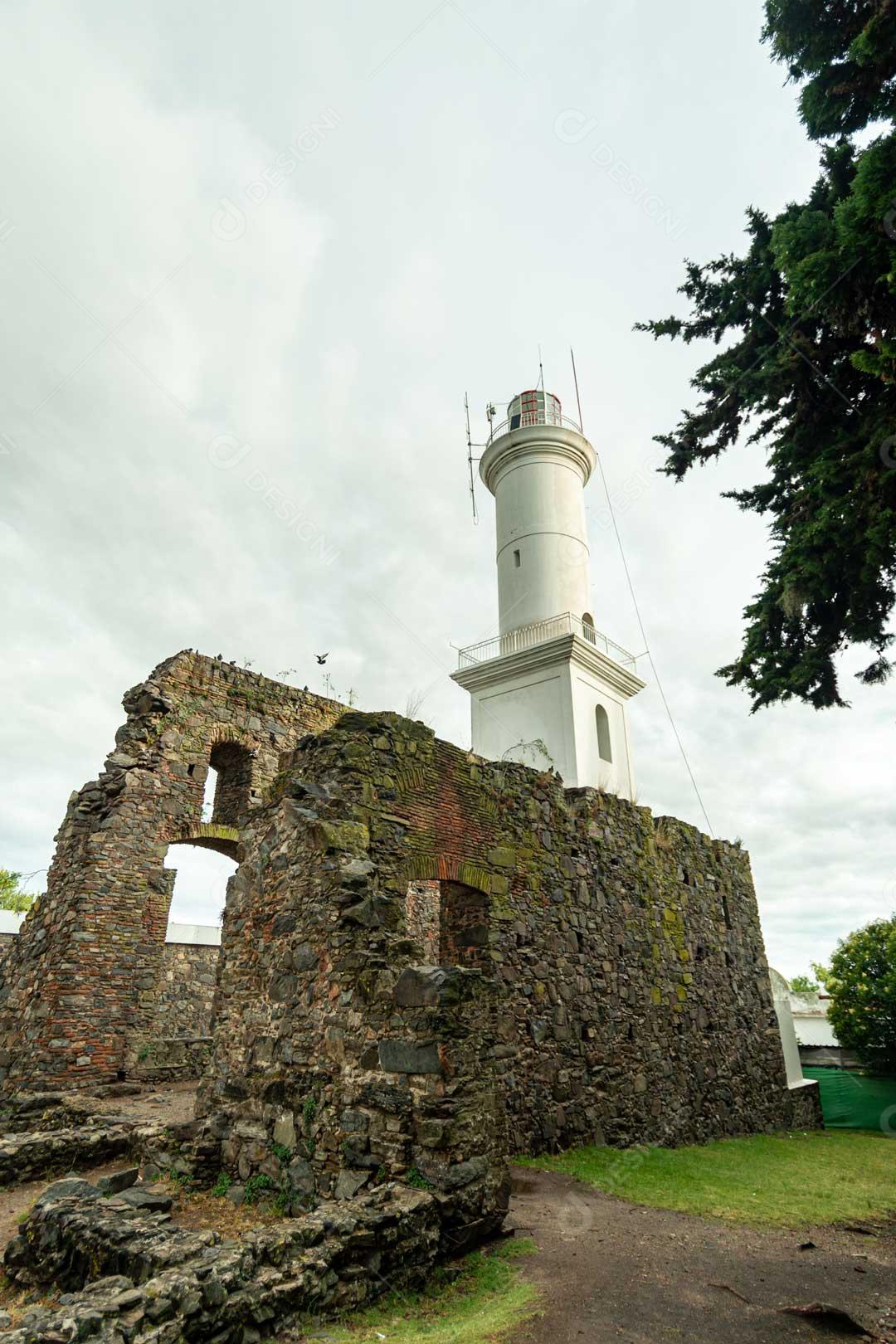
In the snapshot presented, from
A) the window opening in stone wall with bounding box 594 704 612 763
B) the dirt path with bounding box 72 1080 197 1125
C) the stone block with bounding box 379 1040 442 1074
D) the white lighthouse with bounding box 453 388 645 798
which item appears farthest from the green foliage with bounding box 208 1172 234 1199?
the window opening in stone wall with bounding box 594 704 612 763

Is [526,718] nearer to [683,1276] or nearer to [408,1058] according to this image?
[408,1058]

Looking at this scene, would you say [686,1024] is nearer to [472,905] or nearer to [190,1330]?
[472,905]

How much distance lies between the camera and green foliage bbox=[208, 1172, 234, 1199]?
243 inches

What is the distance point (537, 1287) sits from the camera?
4.26 m

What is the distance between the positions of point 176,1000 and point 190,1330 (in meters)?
14.0

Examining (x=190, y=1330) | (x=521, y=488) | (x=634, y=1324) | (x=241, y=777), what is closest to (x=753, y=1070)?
(x=241, y=777)

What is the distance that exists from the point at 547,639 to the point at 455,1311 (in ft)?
56.2

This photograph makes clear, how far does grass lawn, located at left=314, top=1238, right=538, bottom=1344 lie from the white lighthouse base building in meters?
14.3

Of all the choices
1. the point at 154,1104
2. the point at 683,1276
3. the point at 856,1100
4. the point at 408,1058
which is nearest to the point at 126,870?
the point at 154,1104

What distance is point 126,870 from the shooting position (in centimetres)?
1133

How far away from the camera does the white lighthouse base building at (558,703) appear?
64.0 ft

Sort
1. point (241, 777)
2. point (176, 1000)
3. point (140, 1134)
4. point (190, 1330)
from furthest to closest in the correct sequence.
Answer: point (176, 1000), point (241, 777), point (140, 1134), point (190, 1330)

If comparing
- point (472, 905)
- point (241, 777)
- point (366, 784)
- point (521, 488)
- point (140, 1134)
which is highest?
point (521, 488)

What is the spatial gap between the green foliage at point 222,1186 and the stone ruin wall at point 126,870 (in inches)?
202
